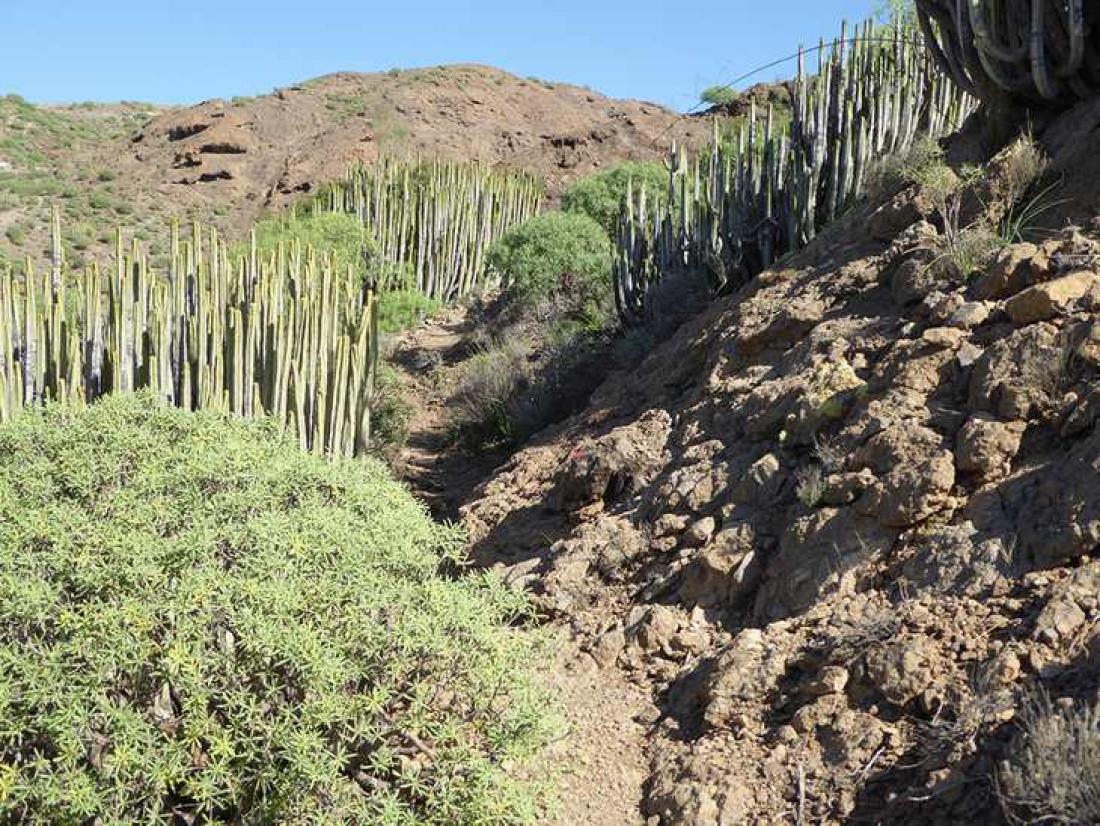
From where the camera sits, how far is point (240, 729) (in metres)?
3.77

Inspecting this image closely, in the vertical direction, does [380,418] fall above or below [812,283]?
below

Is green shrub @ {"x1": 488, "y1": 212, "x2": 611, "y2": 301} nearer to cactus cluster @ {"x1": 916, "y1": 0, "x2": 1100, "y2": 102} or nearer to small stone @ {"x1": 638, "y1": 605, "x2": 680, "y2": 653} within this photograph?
cactus cluster @ {"x1": 916, "y1": 0, "x2": 1100, "y2": 102}

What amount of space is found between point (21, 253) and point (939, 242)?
2322 cm

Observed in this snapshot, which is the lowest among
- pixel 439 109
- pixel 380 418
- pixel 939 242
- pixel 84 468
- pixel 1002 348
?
pixel 380 418

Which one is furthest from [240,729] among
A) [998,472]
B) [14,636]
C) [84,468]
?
[998,472]

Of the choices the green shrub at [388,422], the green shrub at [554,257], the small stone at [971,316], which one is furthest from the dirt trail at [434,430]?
the small stone at [971,316]

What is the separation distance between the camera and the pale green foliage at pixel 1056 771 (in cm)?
336

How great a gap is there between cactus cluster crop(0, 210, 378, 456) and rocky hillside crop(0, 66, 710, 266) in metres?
20.6

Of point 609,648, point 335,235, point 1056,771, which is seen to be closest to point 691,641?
point 609,648

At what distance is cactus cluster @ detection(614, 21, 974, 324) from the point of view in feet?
30.0

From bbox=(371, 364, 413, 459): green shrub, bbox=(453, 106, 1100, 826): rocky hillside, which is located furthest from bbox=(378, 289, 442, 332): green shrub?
bbox=(453, 106, 1100, 826): rocky hillside

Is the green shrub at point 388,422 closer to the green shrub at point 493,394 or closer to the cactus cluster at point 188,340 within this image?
the green shrub at point 493,394

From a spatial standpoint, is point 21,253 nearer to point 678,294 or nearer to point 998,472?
point 678,294

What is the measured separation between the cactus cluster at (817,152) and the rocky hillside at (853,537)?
4.26 feet
